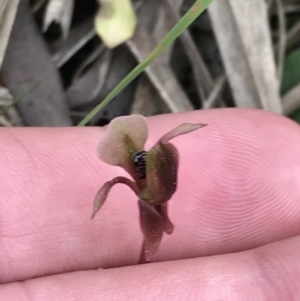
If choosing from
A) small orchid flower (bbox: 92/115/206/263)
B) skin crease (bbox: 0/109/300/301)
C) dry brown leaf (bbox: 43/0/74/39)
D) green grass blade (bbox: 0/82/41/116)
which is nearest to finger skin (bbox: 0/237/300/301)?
skin crease (bbox: 0/109/300/301)

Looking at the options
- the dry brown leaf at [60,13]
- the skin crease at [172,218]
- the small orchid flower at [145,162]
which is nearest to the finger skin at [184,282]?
the skin crease at [172,218]

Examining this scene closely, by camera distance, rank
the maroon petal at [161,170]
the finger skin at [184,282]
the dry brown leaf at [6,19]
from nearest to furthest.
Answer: the maroon petal at [161,170], the finger skin at [184,282], the dry brown leaf at [6,19]

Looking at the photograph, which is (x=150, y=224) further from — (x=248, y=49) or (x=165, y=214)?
(x=248, y=49)

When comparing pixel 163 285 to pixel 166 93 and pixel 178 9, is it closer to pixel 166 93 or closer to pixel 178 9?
pixel 166 93

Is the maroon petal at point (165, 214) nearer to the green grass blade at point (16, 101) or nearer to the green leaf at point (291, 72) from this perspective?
the green grass blade at point (16, 101)

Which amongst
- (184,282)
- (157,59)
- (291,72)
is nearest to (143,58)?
(157,59)

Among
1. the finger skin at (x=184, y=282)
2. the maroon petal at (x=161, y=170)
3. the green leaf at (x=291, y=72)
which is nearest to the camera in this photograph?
the maroon petal at (x=161, y=170)
